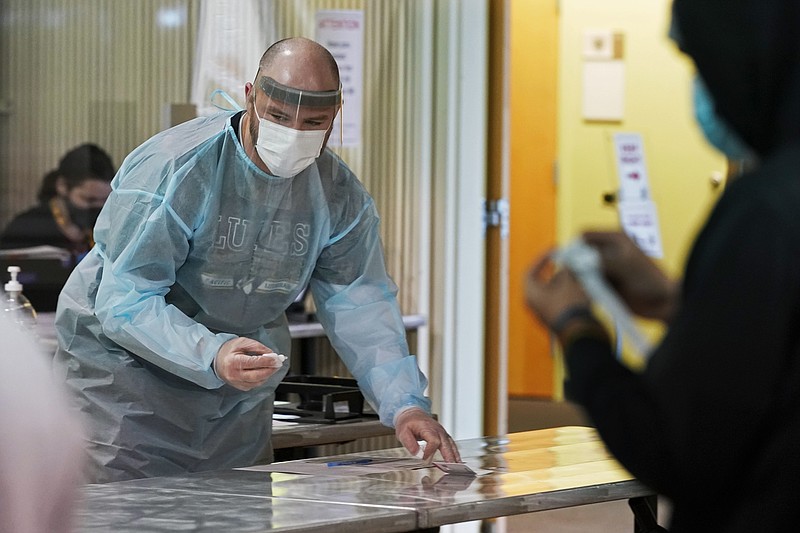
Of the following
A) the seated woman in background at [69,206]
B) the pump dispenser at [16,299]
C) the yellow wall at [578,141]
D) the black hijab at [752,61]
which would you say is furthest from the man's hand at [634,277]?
the yellow wall at [578,141]

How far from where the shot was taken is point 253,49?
3.96 metres

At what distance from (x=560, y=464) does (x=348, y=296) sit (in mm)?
559

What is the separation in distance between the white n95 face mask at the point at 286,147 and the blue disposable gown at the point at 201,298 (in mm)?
38

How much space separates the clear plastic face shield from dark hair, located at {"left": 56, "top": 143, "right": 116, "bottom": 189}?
164 centimetres

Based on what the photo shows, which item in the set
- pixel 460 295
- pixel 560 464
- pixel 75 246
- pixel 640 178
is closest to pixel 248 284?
pixel 560 464

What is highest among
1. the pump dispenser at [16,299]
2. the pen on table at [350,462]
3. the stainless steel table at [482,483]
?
the pump dispenser at [16,299]

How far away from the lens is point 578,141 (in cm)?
675

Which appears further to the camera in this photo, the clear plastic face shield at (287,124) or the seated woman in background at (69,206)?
the seated woman in background at (69,206)

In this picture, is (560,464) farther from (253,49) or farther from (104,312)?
(253,49)

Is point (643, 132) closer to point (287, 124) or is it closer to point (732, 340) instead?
point (287, 124)

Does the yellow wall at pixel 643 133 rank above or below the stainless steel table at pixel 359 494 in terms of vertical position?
above

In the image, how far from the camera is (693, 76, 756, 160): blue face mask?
123cm

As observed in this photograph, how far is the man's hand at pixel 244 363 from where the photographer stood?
2049mm

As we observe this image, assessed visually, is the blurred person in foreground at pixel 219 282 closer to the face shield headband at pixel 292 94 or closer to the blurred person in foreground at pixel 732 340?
the face shield headband at pixel 292 94
